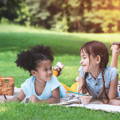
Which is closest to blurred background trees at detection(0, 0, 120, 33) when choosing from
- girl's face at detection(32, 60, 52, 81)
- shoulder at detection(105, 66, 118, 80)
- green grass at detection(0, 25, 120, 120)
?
green grass at detection(0, 25, 120, 120)

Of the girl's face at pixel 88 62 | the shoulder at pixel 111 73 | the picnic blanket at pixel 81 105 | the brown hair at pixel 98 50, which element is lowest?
the picnic blanket at pixel 81 105

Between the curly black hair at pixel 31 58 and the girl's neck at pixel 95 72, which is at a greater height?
the curly black hair at pixel 31 58

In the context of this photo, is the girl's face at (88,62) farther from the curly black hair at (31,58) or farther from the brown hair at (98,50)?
the curly black hair at (31,58)

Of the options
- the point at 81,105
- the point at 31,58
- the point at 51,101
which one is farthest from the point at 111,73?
the point at 31,58

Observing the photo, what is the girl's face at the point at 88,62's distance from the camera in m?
5.93

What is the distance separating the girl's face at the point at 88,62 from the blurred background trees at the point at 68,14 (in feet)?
74.9

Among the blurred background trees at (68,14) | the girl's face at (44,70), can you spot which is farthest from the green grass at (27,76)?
the blurred background trees at (68,14)

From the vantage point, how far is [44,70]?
595cm

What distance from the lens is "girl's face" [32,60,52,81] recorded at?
233 inches

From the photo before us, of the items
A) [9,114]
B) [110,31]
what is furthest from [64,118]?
[110,31]

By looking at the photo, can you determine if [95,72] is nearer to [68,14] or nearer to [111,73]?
[111,73]

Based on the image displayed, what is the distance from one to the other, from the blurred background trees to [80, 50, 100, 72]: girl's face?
2282 centimetres

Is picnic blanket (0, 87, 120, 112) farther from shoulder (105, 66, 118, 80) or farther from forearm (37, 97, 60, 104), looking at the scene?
shoulder (105, 66, 118, 80)

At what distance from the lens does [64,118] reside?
16.4 ft
